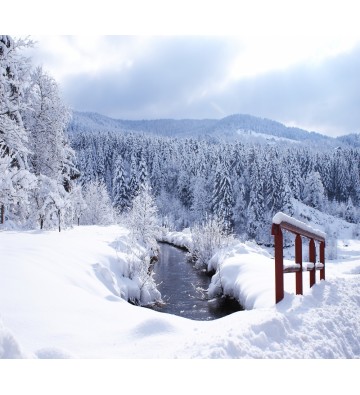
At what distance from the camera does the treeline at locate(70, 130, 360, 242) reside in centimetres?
5759

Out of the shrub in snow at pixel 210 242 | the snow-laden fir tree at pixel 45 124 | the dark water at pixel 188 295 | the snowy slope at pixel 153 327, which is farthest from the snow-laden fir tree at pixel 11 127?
the shrub in snow at pixel 210 242

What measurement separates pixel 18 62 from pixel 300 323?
1218 cm

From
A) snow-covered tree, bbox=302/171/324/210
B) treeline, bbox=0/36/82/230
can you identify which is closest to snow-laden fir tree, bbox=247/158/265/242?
snow-covered tree, bbox=302/171/324/210

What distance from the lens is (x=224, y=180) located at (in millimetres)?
57656

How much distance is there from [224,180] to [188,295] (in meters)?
42.7

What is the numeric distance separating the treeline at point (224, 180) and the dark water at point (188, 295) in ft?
48.8

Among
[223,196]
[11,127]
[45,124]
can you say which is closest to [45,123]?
[45,124]

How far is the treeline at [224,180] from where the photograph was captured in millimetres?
57594

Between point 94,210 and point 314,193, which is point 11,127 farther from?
point 314,193

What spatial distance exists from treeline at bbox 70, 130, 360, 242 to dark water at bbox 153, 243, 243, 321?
14859mm

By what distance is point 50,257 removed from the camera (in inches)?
406

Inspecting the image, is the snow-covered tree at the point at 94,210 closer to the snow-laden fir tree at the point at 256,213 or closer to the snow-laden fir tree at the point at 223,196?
the snow-laden fir tree at the point at 223,196

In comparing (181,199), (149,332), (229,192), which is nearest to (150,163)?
(181,199)

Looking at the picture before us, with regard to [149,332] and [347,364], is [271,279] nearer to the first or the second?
[149,332]
